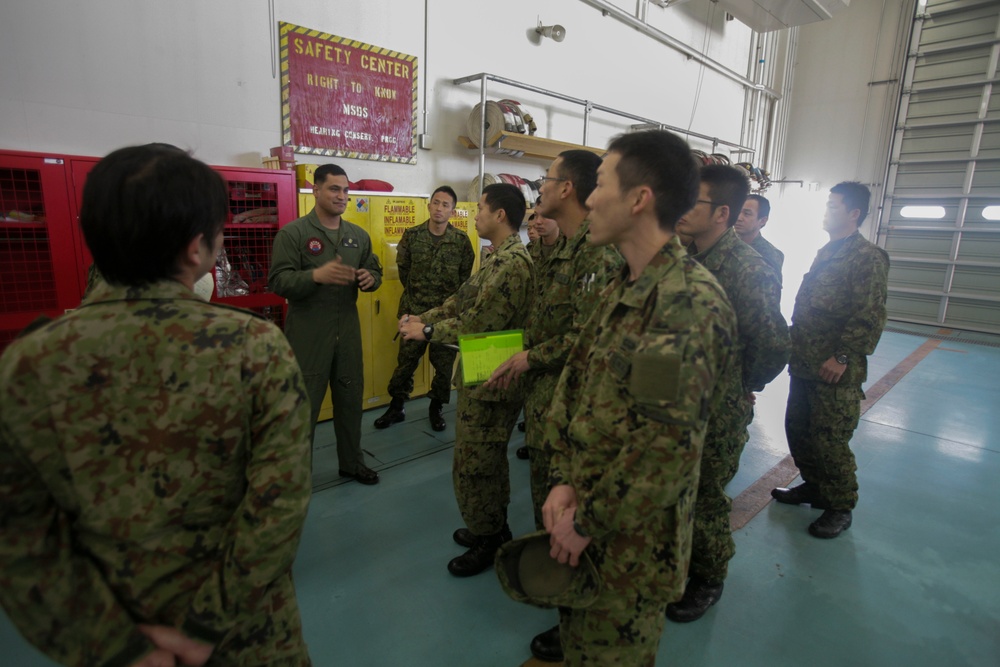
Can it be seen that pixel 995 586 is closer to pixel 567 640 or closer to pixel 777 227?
pixel 567 640

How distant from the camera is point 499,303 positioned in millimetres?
2186

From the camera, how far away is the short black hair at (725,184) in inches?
83.8

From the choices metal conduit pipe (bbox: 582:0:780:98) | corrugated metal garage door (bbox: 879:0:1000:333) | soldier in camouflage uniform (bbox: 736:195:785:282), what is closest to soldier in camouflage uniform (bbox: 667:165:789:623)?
soldier in camouflage uniform (bbox: 736:195:785:282)

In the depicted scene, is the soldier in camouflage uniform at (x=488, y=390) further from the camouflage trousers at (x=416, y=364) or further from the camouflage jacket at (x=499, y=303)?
the camouflage trousers at (x=416, y=364)

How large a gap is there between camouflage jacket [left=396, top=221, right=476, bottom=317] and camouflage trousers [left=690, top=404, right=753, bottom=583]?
252 cm

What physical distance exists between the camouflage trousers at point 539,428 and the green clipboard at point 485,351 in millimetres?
174

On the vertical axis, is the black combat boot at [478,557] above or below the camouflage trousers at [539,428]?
below

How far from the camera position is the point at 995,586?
243 cm

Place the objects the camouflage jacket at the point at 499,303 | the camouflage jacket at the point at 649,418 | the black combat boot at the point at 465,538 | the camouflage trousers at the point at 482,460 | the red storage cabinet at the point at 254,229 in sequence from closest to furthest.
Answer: the camouflage jacket at the point at 649,418 < the camouflage jacket at the point at 499,303 < the camouflage trousers at the point at 482,460 < the black combat boot at the point at 465,538 < the red storage cabinet at the point at 254,229

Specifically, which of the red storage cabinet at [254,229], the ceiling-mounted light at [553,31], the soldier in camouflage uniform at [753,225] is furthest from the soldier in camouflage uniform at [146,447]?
the ceiling-mounted light at [553,31]

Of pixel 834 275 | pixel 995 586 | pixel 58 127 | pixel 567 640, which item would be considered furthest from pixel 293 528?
pixel 58 127

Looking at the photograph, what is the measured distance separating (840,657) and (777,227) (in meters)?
10.2

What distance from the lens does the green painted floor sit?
197 centimetres

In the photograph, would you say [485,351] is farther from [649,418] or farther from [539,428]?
[649,418]
